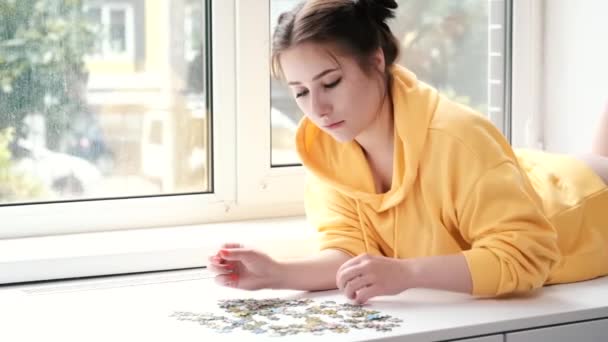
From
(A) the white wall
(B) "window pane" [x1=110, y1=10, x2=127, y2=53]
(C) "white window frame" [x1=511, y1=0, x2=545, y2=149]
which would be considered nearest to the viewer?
(B) "window pane" [x1=110, y1=10, x2=127, y2=53]

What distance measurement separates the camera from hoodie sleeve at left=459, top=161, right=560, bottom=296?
1.68 metres

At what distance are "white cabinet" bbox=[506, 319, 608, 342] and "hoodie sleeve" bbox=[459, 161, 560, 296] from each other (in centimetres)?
11

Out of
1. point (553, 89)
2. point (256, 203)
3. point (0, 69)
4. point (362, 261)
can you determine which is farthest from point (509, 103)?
point (0, 69)

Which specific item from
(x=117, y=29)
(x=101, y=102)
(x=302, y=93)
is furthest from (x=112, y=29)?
(x=302, y=93)

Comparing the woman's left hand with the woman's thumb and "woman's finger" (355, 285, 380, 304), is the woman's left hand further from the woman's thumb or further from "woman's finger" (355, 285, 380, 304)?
the woman's thumb

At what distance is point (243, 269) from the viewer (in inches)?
68.9

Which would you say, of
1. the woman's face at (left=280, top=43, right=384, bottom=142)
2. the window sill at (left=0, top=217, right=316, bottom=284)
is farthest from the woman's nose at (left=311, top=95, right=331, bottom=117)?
the window sill at (left=0, top=217, right=316, bottom=284)

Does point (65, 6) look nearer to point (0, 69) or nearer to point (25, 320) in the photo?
point (0, 69)

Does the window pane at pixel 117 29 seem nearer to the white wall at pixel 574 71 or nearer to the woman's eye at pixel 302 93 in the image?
the woman's eye at pixel 302 93

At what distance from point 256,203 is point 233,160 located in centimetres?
12

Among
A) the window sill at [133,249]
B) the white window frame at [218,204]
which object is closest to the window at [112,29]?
the white window frame at [218,204]

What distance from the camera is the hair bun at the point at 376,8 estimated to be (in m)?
1.74

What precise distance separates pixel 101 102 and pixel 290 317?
79 cm

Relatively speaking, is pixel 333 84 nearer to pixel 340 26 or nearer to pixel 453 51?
pixel 340 26
